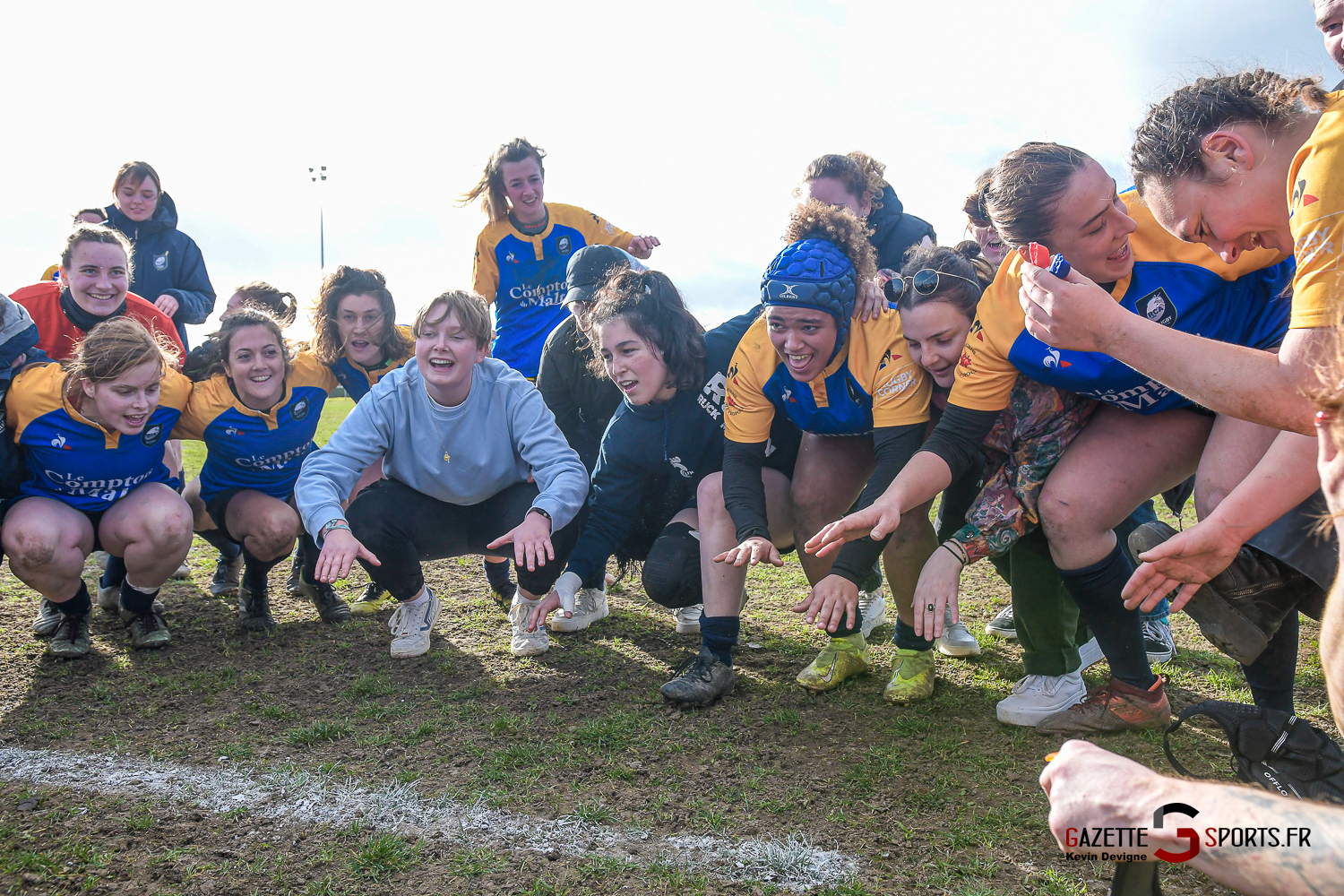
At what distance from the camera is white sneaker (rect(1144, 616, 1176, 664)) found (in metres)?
3.49

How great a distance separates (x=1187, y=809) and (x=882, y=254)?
399 centimetres

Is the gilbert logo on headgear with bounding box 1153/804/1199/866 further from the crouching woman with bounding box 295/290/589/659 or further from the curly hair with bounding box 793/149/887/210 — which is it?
the curly hair with bounding box 793/149/887/210

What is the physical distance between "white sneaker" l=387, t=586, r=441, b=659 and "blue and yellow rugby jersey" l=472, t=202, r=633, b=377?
2.25 meters

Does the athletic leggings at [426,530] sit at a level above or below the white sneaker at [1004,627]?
above

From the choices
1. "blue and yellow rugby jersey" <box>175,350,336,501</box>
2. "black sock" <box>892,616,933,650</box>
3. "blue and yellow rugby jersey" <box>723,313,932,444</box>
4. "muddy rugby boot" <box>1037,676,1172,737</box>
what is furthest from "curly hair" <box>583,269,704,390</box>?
"muddy rugby boot" <box>1037,676,1172,737</box>

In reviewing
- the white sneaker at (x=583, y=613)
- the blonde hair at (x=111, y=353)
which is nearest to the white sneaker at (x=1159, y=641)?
the white sneaker at (x=583, y=613)

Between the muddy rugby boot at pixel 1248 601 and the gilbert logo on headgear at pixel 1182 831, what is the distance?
1.48m

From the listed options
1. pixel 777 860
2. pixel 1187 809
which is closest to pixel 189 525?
pixel 777 860

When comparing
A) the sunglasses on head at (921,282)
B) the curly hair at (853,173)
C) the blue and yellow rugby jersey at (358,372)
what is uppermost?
the curly hair at (853,173)

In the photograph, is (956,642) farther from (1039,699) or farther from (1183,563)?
(1183,563)

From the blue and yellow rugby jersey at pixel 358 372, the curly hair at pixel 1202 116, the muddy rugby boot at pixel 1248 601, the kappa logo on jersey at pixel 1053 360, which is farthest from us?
the blue and yellow rugby jersey at pixel 358 372

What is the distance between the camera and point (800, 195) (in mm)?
4445

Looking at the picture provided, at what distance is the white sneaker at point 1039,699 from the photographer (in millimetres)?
2857

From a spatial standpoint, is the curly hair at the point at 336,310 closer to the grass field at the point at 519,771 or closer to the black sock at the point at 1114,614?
the grass field at the point at 519,771
